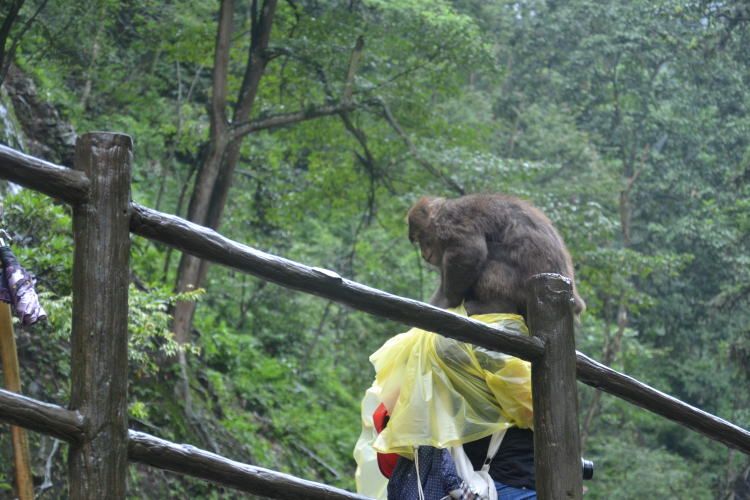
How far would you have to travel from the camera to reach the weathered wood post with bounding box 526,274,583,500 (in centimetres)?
178

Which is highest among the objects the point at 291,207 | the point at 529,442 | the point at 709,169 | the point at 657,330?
the point at 709,169

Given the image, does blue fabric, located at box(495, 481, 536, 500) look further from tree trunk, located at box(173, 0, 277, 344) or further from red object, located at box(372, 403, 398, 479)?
tree trunk, located at box(173, 0, 277, 344)

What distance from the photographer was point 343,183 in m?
8.66

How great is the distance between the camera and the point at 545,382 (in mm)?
1823

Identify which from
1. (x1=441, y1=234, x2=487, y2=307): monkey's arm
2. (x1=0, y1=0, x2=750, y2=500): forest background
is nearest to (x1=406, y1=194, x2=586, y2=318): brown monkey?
(x1=441, y1=234, x2=487, y2=307): monkey's arm

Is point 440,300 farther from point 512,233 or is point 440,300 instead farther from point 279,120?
point 279,120

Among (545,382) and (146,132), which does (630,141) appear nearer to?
(146,132)

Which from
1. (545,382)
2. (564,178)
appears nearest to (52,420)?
(545,382)

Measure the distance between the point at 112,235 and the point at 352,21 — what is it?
6.13m

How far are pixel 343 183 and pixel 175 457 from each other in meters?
7.31

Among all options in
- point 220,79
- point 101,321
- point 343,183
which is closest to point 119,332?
point 101,321

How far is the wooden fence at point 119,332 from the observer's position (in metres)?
1.36

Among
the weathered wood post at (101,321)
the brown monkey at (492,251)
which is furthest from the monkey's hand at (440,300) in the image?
the weathered wood post at (101,321)

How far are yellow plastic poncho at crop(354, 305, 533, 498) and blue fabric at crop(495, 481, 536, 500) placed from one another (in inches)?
6.8
